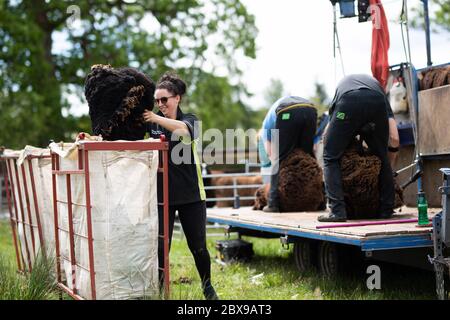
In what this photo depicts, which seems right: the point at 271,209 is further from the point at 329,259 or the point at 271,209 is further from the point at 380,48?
the point at 380,48

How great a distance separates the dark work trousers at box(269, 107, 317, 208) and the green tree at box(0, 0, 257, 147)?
1121cm

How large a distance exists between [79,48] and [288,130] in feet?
43.6

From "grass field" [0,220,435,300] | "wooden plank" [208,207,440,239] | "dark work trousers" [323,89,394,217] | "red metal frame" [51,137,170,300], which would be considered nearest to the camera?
"red metal frame" [51,137,170,300]

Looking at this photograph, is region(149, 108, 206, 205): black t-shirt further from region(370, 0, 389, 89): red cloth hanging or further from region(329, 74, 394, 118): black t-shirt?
region(370, 0, 389, 89): red cloth hanging

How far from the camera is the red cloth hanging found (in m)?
6.74

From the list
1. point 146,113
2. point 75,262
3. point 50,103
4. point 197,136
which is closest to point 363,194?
point 197,136

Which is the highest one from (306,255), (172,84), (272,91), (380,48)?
(272,91)

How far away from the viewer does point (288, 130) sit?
25.0ft

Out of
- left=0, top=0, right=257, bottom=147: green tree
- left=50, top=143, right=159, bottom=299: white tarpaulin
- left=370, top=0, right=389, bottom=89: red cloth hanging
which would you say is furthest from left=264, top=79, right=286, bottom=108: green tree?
left=50, top=143, right=159, bottom=299: white tarpaulin

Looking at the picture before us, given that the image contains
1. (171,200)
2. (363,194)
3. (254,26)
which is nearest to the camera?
(171,200)

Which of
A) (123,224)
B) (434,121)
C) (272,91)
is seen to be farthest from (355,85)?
(272,91)

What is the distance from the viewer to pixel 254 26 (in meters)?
21.0
